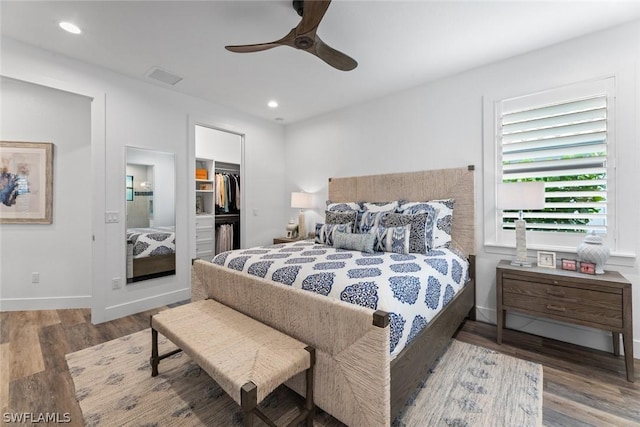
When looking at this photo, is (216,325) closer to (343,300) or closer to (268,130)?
(343,300)

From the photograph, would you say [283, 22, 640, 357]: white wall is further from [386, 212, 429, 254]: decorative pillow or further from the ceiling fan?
the ceiling fan

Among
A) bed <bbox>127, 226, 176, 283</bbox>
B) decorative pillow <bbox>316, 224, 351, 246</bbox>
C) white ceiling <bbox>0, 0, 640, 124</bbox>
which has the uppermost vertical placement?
white ceiling <bbox>0, 0, 640, 124</bbox>

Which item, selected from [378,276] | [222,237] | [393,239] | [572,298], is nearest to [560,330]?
[572,298]

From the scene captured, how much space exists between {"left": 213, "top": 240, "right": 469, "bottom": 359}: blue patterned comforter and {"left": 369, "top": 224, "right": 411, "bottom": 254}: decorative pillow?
8 cm

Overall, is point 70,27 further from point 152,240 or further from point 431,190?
point 431,190

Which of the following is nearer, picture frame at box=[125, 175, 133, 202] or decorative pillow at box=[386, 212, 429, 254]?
decorative pillow at box=[386, 212, 429, 254]

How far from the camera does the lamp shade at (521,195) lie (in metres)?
A: 2.31

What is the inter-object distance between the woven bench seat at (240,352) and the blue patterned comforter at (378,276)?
34 cm

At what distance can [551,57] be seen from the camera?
8.27 feet

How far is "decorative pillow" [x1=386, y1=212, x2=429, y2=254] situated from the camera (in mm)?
2494

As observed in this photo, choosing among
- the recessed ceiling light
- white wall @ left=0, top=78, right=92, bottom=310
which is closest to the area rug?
white wall @ left=0, top=78, right=92, bottom=310

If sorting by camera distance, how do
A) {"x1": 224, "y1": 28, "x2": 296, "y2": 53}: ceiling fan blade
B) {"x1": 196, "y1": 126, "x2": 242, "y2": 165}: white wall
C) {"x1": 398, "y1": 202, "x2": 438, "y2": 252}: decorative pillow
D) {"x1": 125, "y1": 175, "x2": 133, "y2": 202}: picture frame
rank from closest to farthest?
{"x1": 224, "y1": 28, "x2": 296, "y2": 53}: ceiling fan blade → {"x1": 398, "y1": 202, "x2": 438, "y2": 252}: decorative pillow → {"x1": 125, "y1": 175, "x2": 133, "y2": 202}: picture frame → {"x1": 196, "y1": 126, "x2": 242, "y2": 165}: white wall

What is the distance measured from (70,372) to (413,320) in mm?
2483

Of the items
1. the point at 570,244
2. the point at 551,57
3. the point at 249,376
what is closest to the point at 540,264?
the point at 570,244
